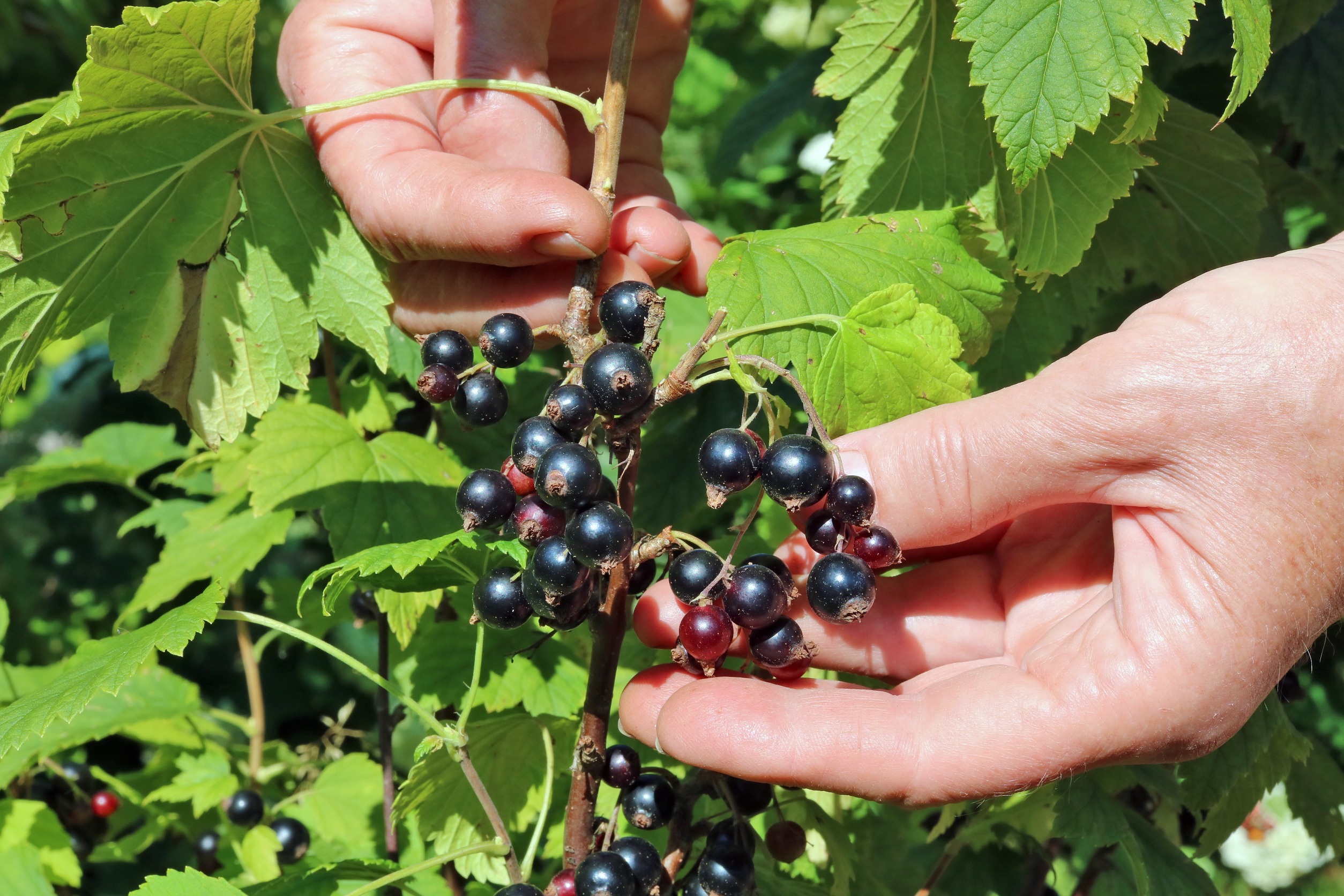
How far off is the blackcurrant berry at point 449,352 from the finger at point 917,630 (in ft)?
1.43

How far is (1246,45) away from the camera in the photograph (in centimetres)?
121

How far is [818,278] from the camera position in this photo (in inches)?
55.4

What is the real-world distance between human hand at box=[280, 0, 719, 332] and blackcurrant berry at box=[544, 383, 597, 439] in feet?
0.87

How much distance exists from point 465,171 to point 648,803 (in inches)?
35.9

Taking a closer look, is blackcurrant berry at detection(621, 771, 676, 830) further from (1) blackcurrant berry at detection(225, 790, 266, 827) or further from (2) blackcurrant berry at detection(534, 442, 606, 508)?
(1) blackcurrant berry at detection(225, 790, 266, 827)

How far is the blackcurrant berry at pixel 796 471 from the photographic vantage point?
3.81 ft

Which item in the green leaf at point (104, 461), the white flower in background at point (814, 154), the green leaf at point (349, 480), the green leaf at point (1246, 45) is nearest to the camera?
the green leaf at point (1246, 45)

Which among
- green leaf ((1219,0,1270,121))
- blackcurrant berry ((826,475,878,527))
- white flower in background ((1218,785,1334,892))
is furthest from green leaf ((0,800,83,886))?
white flower in background ((1218,785,1334,892))

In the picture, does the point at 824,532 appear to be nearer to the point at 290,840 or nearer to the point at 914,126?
the point at 914,126

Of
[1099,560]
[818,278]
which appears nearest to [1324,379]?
[1099,560]

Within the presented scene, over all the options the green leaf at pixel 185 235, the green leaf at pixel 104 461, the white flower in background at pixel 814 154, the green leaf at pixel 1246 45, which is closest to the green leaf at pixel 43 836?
the green leaf at pixel 104 461

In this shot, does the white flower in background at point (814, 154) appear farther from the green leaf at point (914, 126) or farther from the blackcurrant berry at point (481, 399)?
the blackcurrant berry at point (481, 399)

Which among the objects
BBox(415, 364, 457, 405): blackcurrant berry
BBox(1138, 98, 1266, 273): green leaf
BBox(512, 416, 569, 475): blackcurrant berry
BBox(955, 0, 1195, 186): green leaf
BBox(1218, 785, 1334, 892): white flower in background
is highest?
BBox(955, 0, 1195, 186): green leaf

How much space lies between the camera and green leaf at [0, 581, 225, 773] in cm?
120
